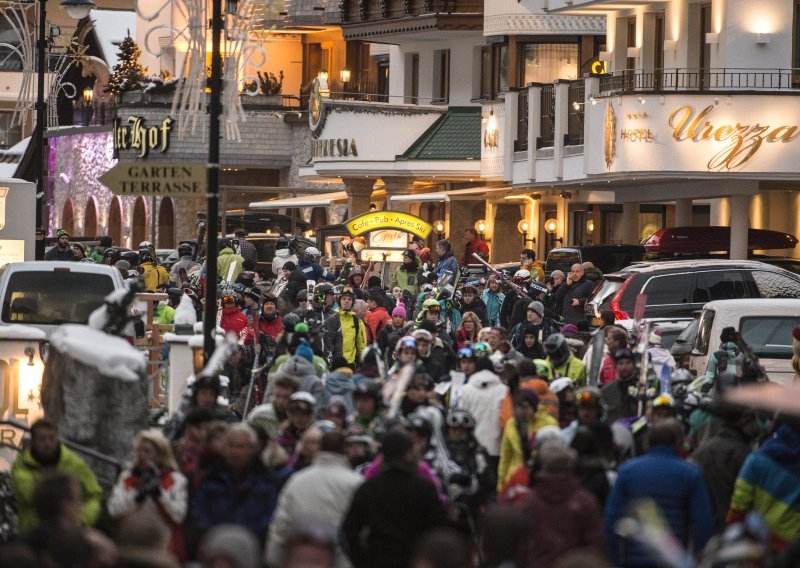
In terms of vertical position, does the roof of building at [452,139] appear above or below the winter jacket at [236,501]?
above

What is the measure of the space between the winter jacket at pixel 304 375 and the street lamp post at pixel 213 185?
605mm

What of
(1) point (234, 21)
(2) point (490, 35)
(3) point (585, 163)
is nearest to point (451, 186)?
(2) point (490, 35)

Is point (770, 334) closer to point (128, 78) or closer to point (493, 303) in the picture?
point (493, 303)

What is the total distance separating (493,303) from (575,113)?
30.6 feet

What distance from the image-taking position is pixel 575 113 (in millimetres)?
35656

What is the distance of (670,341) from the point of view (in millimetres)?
23828

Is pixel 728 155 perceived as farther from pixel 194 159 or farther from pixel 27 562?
pixel 194 159

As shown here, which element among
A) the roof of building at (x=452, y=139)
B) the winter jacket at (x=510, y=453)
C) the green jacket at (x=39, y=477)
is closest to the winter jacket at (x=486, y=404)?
the winter jacket at (x=510, y=453)

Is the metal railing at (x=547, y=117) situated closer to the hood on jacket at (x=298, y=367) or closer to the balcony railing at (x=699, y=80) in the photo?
the balcony railing at (x=699, y=80)

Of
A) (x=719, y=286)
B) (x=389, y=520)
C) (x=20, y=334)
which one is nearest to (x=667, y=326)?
(x=719, y=286)

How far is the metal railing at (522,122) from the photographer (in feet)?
128

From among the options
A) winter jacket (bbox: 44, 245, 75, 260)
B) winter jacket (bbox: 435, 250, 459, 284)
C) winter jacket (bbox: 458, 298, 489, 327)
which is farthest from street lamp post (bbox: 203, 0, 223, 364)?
winter jacket (bbox: 44, 245, 75, 260)

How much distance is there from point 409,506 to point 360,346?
12.2 m

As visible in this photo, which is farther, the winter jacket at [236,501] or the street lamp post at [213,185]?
the street lamp post at [213,185]
